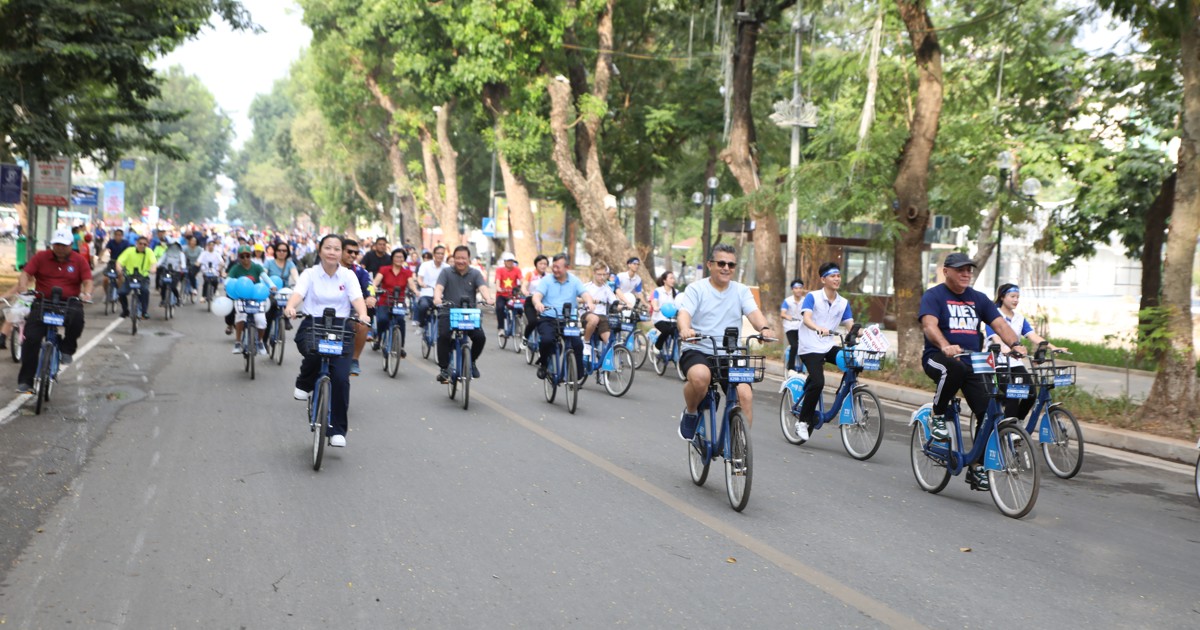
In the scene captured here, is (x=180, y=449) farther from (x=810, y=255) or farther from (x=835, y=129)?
(x=810, y=255)

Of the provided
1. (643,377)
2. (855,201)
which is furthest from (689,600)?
(855,201)

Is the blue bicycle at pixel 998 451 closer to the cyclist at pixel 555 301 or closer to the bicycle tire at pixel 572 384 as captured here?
the bicycle tire at pixel 572 384

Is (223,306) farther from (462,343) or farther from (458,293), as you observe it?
(462,343)

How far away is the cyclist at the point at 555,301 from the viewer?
13805mm

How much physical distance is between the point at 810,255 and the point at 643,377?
12.8 metres

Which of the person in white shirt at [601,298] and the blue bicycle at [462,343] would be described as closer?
the blue bicycle at [462,343]

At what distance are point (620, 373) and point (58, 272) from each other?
6728 millimetres

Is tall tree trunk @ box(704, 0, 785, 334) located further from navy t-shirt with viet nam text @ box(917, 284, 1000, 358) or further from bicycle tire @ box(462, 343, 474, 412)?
navy t-shirt with viet nam text @ box(917, 284, 1000, 358)

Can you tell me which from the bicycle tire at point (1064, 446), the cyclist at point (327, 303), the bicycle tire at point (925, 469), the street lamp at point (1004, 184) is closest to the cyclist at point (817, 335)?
the bicycle tire at point (925, 469)

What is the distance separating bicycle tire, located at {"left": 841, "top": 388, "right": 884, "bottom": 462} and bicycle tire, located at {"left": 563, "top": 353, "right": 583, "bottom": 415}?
323cm

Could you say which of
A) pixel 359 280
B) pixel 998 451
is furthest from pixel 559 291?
pixel 998 451

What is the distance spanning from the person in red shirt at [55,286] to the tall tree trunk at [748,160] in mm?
14920

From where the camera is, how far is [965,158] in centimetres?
2627

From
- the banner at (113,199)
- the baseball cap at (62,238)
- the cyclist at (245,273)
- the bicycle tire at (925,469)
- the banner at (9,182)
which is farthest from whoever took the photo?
the banner at (113,199)
